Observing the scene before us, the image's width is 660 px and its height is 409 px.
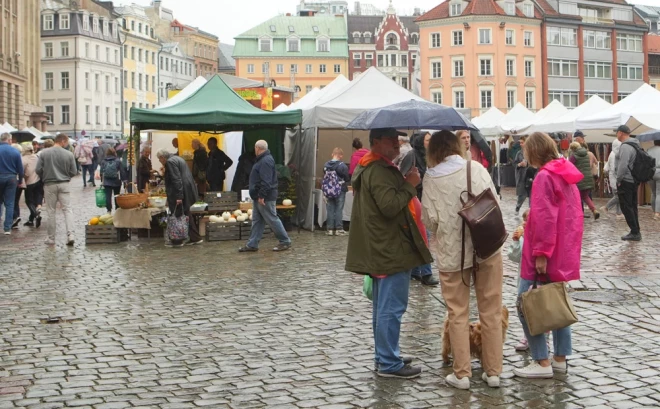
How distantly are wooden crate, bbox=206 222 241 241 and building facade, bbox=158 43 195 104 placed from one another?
89.6 meters

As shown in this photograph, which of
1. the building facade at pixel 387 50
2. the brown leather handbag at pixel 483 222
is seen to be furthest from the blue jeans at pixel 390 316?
the building facade at pixel 387 50

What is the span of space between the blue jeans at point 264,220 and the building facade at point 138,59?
82.6m

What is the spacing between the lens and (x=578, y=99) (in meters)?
81.9

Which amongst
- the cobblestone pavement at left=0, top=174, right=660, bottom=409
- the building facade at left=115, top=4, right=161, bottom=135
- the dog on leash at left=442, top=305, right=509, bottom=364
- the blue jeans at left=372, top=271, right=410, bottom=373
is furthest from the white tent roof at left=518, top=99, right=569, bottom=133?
the building facade at left=115, top=4, right=161, bottom=135

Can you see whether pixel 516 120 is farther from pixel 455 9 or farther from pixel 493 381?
pixel 455 9

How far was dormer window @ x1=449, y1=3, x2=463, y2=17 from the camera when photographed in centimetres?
8031

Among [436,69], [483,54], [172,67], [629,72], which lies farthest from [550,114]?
[172,67]

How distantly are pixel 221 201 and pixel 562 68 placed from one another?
70.0 metres

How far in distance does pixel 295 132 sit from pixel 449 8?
64.5 m

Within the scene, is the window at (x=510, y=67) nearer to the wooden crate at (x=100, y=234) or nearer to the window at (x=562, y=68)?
the window at (x=562, y=68)

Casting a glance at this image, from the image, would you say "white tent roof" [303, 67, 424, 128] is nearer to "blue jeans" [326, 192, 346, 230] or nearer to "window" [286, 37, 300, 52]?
"blue jeans" [326, 192, 346, 230]

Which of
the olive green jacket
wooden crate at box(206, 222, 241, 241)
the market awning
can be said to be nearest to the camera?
the olive green jacket

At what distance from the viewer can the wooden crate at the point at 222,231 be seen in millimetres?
16078

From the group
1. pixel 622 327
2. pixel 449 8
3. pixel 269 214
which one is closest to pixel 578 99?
pixel 449 8
